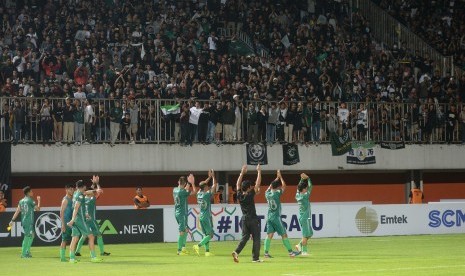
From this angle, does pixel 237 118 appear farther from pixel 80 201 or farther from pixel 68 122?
A: pixel 80 201

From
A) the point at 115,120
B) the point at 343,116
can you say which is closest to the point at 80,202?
the point at 115,120

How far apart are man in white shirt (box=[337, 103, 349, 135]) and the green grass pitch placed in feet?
29.1

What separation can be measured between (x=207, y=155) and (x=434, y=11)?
18.2 metres

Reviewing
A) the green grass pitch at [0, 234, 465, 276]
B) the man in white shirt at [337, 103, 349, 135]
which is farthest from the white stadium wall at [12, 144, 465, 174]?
the green grass pitch at [0, 234, 465, 276]

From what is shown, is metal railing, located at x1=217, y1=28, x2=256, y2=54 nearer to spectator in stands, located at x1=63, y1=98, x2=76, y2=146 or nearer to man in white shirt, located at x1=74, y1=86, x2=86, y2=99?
man in white shirt, located at x1=74, y1=86, x2=86, y2=99

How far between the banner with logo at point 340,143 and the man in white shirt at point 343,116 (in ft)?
0.86

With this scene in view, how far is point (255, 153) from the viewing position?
4350cm

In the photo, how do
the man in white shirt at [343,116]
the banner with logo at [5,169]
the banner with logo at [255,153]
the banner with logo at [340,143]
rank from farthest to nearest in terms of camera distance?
the banner with logo at [340,143] < the man in white shirt at [343,116] < the banner with logo at [255,153] < the banner with logo at [5,169]

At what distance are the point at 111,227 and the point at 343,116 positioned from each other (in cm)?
1261

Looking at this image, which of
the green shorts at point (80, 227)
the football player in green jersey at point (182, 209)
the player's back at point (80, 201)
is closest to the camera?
the player's back at point (80, 201)

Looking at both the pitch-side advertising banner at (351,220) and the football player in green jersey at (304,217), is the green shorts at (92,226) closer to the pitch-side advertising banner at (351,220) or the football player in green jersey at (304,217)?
the football player in green jersey at (304,217)

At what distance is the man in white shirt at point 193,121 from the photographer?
41.0 metres

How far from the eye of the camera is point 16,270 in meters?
24.9

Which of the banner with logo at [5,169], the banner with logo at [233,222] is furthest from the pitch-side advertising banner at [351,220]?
the banner with logo at [5,169]
